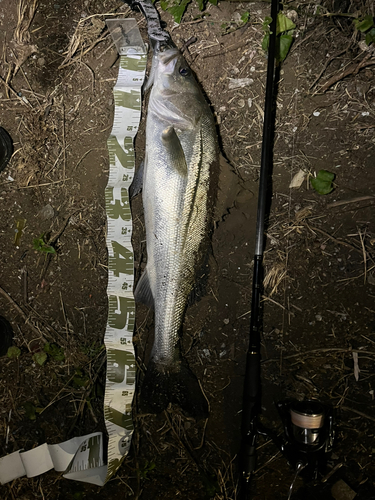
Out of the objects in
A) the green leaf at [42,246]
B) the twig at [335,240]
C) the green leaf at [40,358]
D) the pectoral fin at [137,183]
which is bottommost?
the green leaf at [40,358]

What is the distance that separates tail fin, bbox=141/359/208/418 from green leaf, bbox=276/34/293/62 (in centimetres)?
245

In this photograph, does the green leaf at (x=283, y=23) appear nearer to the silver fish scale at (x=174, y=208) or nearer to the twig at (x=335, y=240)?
the silver fish scale at (x=174, y=208)

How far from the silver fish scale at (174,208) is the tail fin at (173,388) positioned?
6 cm

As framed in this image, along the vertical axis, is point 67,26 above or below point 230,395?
above

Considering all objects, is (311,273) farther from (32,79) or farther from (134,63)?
(32,79)

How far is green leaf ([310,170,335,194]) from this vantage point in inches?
96.9

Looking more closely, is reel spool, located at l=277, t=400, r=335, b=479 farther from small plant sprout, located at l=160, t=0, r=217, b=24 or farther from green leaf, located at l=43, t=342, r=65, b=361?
small plant sprout, located at l=160, t=0, r=217, b=24

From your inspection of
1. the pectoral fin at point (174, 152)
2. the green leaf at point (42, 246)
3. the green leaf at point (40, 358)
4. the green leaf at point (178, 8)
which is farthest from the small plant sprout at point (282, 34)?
the green leaf at point (40, 358)

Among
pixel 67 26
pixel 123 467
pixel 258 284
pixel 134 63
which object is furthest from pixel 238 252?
pixel 67 26

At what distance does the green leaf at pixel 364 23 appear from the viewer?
2.37 metres

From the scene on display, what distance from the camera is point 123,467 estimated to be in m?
2.65

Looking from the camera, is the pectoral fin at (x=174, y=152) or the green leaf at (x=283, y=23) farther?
the green leaf at (x=283, y=23)

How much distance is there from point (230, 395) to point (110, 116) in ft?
8.03

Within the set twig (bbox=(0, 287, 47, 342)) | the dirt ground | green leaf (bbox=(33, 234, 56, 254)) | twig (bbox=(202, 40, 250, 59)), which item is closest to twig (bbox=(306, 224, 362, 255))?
the dirt ground
